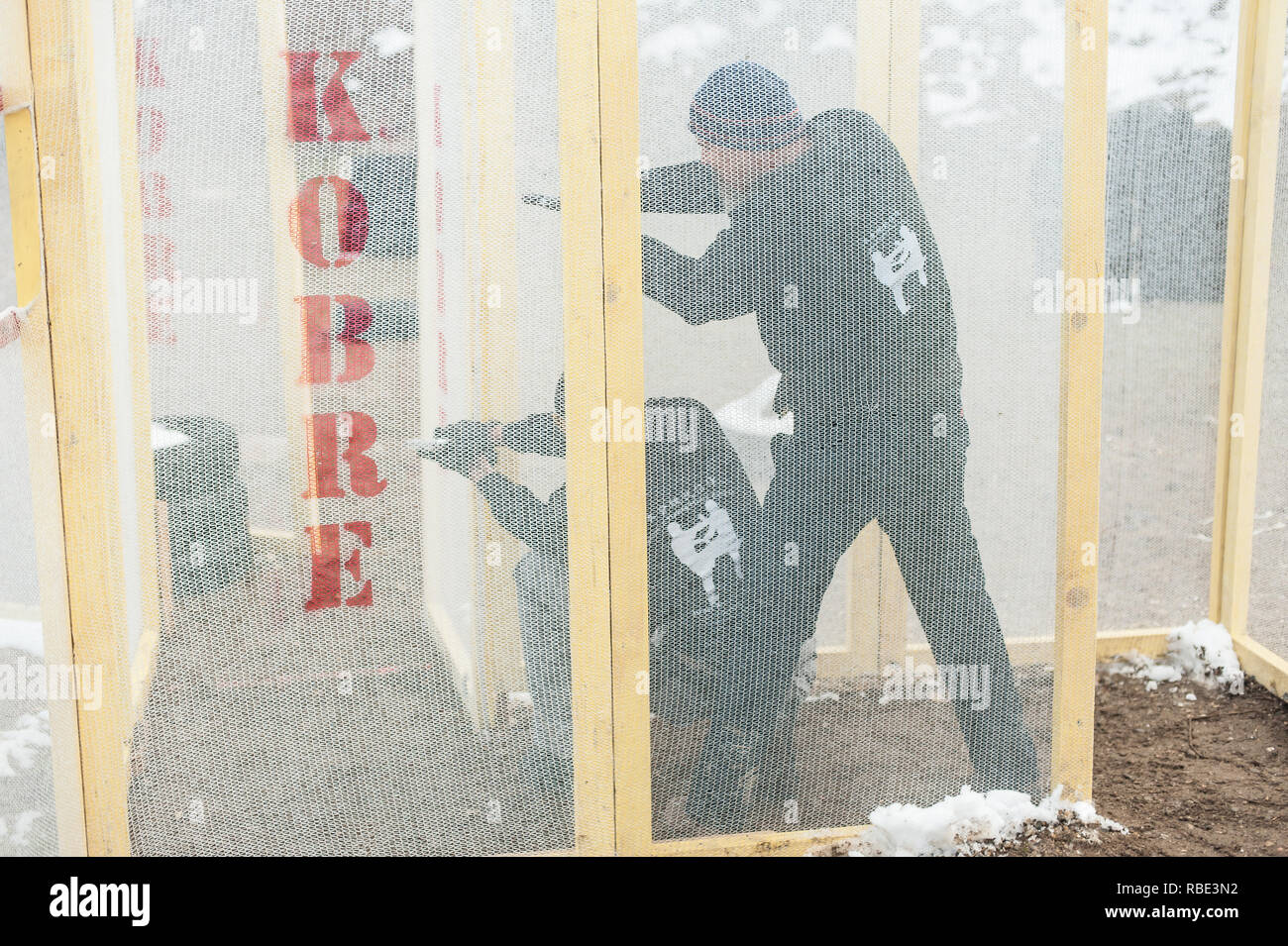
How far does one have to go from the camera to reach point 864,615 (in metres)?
2.53

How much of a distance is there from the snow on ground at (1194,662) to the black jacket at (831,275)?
175cm

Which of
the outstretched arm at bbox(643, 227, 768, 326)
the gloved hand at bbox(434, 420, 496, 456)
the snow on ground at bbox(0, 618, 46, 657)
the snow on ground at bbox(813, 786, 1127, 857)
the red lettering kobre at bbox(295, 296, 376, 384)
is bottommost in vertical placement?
the snow on ground at bbox(813, 786, 1127, 857)

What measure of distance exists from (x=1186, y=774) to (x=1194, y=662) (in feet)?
2.23

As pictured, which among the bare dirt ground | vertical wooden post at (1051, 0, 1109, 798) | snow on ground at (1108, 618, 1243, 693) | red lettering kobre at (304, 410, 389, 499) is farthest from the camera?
snow on ground at (1108, 618, 1243, 693)

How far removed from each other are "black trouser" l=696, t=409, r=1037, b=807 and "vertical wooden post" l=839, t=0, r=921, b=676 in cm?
4

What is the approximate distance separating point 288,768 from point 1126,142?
2711 mm

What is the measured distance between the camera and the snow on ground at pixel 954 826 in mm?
2523

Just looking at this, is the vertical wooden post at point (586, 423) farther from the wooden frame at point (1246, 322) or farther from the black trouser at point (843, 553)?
the wooden frame at point (1246, 322)

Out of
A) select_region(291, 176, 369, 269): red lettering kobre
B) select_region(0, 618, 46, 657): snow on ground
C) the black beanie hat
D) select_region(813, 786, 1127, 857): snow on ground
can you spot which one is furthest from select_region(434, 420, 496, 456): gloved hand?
select_region(813, 786, 1127, 857): snow on ground

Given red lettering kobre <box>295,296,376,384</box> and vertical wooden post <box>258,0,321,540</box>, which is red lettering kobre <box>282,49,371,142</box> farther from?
red lettering kobre <box>295,296,376,384</box>

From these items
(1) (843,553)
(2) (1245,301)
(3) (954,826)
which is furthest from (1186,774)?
Result: (2) (1245,301)

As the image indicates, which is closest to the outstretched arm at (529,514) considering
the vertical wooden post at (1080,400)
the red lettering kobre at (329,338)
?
the red lettering kobre at (329,338)

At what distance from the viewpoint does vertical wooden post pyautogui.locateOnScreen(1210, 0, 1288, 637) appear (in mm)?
3412

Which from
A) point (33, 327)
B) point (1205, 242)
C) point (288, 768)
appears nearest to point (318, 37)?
point (33, 327)
